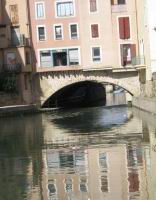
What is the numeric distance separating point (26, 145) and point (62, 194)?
49.7 ft

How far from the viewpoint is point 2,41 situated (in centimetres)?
7025

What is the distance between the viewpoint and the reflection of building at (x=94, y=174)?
16281 millimetres

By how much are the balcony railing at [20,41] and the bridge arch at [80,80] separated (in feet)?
13.8

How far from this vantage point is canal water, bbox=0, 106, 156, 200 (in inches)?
655

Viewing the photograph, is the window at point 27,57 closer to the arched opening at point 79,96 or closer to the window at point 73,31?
the window at point 73,31

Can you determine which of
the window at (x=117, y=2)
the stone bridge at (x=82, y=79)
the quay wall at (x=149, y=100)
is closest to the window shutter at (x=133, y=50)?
the stone bridge at (x=82, y=79)

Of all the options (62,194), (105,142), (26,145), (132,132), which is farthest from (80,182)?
(132,132)

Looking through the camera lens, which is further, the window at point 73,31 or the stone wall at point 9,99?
the window at point 73,31

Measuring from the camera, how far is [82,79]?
69.7 metres

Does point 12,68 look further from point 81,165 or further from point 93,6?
point 81,165

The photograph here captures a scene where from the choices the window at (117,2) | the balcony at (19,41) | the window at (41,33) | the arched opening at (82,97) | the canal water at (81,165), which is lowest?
the arched opening at (82,97)

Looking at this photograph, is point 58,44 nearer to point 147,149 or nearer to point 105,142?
point 105,142

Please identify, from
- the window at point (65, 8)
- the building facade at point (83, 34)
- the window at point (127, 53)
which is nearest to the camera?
the window at point (127, 53)

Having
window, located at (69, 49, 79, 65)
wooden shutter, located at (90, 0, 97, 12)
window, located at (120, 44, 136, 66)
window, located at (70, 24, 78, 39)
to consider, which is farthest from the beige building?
window, located at (120, 44, 136, 66)
